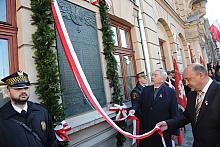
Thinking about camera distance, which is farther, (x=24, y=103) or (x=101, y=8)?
(x=101, y=8)

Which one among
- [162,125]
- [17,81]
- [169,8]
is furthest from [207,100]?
[169,8]

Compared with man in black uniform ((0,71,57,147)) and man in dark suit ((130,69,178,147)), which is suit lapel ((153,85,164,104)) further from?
man in black uniform ((0,71,57,147))

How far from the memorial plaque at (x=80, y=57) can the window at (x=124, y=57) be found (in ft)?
3.61

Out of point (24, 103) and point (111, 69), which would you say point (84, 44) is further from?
point (24, 103)

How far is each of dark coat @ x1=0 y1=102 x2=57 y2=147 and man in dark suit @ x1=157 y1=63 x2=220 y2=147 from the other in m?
1.60

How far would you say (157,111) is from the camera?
3.60 meters

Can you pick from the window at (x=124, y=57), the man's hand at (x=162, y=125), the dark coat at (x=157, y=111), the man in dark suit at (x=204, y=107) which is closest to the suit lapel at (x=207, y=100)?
the man in dark suit at (x=204, y=107)

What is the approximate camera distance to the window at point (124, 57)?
5.51 meters

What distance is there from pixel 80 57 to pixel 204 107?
8.32 feet

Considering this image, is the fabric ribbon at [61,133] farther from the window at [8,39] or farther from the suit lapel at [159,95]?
the suit lapel at [159,95]

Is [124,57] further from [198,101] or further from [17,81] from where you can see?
[17,81]

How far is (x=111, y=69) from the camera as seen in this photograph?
459cm

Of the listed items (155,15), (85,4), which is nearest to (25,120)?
(85,4)

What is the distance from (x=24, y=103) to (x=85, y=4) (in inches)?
113
